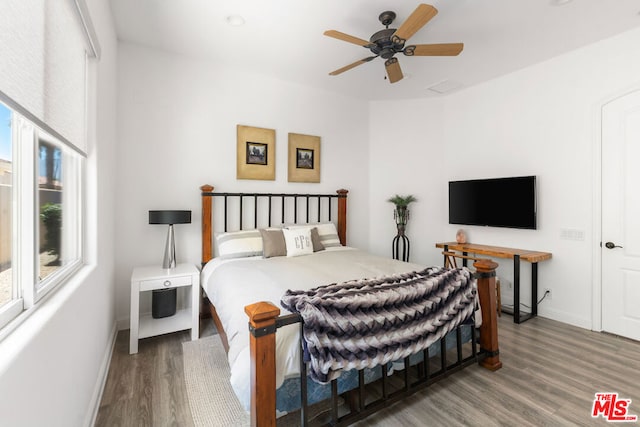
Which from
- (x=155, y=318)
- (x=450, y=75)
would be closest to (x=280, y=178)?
(x=155, y=318)

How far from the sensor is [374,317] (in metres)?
1.53

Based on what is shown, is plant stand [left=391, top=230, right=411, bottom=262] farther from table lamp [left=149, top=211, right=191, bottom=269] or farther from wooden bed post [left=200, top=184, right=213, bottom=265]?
table lamp [left=149, top=211, right=191, bottom=269]

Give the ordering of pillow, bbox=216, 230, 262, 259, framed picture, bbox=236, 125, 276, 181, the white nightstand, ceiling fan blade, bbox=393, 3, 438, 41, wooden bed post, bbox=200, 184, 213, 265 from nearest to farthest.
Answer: ceiling fan blade, bbox=393, 3, 438, 41 < the white nightstand < pillow, bbox=216, 230, 262, 259 < wooden bed post, bbox=200, 184, 213, 265 < framed picture, bbox=236, 125, 276, 181

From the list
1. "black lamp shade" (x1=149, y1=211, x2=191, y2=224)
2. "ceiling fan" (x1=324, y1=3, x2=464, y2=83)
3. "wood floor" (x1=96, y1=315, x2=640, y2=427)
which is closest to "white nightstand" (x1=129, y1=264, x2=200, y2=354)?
"wood floor" (x1=96, y1=315, x2=640, y2=427)

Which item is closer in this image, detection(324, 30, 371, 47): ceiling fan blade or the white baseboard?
the white baseboard

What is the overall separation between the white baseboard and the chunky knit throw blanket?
51.6 inches

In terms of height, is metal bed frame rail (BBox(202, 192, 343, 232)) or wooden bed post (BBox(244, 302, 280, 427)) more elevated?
metal bed frame rail (BBox(202, 192, 343, 232))

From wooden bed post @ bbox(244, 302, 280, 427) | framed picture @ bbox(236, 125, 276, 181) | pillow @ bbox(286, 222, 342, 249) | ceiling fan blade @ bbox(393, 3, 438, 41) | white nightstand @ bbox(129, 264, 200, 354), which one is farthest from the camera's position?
pillow @ bbox(286, 222, 342, 249)

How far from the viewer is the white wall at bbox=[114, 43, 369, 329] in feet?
9.71

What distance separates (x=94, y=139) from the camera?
1.96 m

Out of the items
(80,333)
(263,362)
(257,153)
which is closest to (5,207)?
(80,333)
